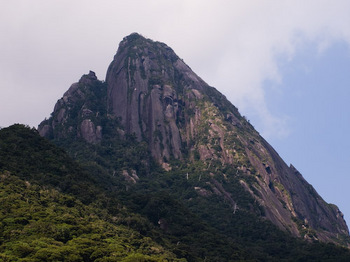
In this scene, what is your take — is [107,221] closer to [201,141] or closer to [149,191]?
[149,191]

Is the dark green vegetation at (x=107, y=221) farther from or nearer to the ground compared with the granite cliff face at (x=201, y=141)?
nearer to the ground

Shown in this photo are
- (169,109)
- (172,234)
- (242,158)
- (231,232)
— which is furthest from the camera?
(169,109)

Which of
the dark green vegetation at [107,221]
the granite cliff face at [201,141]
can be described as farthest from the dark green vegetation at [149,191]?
the granite cliff face at [201,141]

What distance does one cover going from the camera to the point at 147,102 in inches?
7677

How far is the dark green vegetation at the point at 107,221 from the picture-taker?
227 feet

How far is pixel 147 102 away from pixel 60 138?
1724 inches

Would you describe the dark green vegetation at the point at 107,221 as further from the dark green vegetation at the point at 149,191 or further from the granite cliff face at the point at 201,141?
the granite cliff face at the point at 201,141

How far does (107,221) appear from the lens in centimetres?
9081

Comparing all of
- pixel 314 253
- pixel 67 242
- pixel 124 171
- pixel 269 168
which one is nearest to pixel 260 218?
pixel 314 253

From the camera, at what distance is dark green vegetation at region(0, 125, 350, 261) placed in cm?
6929

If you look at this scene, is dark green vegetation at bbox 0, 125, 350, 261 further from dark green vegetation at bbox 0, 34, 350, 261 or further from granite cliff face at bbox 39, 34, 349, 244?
granite cliff face at bbox 39, 34, 349, 244

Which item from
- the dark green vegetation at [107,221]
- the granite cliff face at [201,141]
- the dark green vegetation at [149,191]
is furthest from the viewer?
the granite cliff face at [201,141]

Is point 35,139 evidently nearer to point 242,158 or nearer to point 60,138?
point 60,138

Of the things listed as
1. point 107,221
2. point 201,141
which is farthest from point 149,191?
point 107,221
